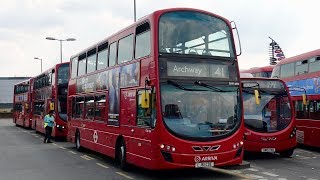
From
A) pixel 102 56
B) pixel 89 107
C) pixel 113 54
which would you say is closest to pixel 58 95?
pixel 89 107

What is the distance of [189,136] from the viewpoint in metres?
10.3

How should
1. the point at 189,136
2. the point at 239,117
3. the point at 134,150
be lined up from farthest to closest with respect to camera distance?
the point at 134,150, the point at 239,117, the point at 189,136

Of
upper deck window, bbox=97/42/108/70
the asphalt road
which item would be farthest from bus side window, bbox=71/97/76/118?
upper deck window, bbox=97/42/108/70

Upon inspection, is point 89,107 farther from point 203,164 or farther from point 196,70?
point 203,164

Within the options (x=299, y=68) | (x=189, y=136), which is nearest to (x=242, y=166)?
(x=189, y=136)

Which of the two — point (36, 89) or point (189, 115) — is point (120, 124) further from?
point (36, 89)

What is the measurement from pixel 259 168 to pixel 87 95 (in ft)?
23.2

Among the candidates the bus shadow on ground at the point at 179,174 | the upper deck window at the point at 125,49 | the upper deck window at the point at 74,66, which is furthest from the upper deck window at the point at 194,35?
the upper deck window at the point at 74,66

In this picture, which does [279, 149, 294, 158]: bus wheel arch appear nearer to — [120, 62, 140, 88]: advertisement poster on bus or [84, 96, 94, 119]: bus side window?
[120, 62, 140, 88]: advertisement poster on bus

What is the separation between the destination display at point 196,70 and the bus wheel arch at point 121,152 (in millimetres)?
3027

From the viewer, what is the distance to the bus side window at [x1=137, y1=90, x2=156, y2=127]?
10562 millimetres

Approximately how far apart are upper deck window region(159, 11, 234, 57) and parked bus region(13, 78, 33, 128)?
82.0 ft

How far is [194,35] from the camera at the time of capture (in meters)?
11.2

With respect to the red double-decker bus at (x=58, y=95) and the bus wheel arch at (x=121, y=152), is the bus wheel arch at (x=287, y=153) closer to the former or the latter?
the bus wheel arch at (x=121, y=152)
